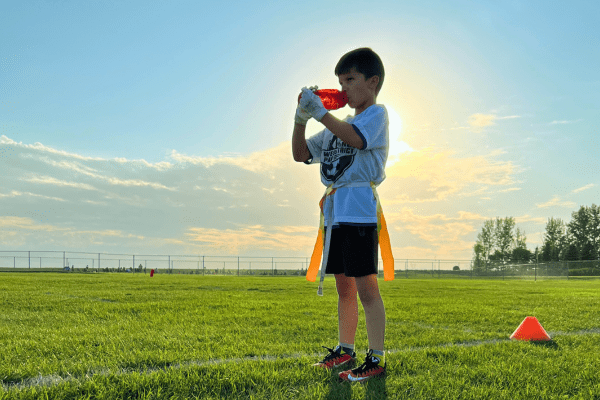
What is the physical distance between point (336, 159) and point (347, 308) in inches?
42.8

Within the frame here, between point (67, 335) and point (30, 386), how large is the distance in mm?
1905

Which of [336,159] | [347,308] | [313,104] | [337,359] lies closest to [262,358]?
[337,359]

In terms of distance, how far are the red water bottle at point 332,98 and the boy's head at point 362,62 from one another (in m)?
0.17

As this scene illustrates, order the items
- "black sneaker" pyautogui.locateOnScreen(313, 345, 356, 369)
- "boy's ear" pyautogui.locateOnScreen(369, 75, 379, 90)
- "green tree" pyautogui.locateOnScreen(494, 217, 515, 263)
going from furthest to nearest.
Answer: "green tree" pyautogui.locateOnScreen(494, 217, 515, 263), "boy's ear" pyautogui.locateOnScreen(369, 75, 379, 90), "black sneaker" pyautogui.locateOnScreen(313, 345, 356, 369)

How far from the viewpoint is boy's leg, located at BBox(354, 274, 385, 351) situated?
2.92 metres

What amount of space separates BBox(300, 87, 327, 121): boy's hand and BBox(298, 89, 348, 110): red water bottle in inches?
7.4

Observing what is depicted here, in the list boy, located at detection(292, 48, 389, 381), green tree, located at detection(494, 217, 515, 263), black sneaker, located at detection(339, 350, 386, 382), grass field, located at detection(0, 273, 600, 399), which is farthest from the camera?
green tree, located at detection(494, 217, 515, 263)

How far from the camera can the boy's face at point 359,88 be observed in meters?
3.09

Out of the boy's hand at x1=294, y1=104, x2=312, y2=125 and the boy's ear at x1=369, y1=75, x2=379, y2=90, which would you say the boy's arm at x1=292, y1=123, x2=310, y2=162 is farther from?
the boy's ear at x1=369, y1=75, x2=379, y2=90

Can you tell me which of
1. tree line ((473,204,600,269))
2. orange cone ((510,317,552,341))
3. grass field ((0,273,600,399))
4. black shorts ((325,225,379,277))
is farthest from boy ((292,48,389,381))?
tree line ((473,204,600,269))

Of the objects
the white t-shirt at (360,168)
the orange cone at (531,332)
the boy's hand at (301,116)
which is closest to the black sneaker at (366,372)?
the white t-shirt at (360,168)

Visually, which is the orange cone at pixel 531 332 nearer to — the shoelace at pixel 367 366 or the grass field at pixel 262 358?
the grass field at pixel 262 358

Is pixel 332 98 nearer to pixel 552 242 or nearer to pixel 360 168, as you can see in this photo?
pixel 360 168

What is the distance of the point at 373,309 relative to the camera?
294 centimetres
